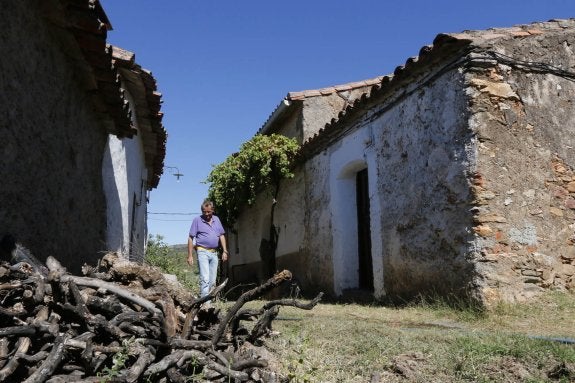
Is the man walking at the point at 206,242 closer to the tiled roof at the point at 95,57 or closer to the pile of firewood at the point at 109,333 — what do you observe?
the tiled roof at the point at 95,57

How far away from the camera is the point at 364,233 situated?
9.70m

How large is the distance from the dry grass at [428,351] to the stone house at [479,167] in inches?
34.7

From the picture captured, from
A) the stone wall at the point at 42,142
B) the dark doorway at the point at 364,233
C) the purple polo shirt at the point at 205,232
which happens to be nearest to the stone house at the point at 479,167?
the dark doorway at the point at 364,233

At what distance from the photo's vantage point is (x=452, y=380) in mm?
3562

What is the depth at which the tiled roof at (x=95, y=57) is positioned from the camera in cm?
388

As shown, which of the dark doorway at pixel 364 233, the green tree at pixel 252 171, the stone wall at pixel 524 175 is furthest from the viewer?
the green tree at pixel 252 171

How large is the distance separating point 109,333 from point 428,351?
2.45 meters

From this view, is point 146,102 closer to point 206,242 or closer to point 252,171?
point 206,242

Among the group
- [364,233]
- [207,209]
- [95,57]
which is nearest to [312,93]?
[364,233]

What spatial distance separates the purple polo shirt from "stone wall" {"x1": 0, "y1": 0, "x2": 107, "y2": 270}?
193cm

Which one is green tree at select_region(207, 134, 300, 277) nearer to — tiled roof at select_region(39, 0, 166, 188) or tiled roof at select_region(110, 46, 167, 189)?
tiled roof at select_region(110, 46, 167, 189)

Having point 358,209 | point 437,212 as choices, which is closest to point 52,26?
point 437,212

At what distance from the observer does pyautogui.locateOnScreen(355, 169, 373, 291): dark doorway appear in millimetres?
9547

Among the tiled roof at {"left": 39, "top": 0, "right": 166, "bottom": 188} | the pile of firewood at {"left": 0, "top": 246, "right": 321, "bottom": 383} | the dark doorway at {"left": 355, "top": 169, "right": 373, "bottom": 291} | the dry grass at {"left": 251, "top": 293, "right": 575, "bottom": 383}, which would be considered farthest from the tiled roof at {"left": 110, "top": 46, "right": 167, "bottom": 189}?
the dark doorway at {"left": 355, "top": 169, "right": 373, "bottom": 291}
